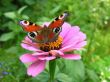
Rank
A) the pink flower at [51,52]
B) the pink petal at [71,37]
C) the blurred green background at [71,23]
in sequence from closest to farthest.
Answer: the pink flower at [51,52] → the pink petal at [71,37] → the blurred green background at [71,23]

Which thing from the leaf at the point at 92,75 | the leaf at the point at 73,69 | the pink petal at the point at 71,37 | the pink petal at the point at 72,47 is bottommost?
the leaf at the point at 92,75

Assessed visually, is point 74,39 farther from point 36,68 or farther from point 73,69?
point 73,69

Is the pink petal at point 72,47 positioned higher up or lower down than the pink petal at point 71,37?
lower down

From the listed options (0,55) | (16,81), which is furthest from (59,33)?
(0,55)

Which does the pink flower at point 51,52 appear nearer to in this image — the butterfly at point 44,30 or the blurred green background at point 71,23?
the butterfly at point 44,30

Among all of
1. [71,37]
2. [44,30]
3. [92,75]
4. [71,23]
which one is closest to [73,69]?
[92,75]

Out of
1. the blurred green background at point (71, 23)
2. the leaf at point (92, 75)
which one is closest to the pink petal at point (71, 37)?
the blurred green background at point (71, 23)

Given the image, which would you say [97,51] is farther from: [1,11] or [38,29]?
[38,29]

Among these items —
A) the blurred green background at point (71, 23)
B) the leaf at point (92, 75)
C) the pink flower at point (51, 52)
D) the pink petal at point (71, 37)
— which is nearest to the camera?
the pink flower at point (51, 52)
